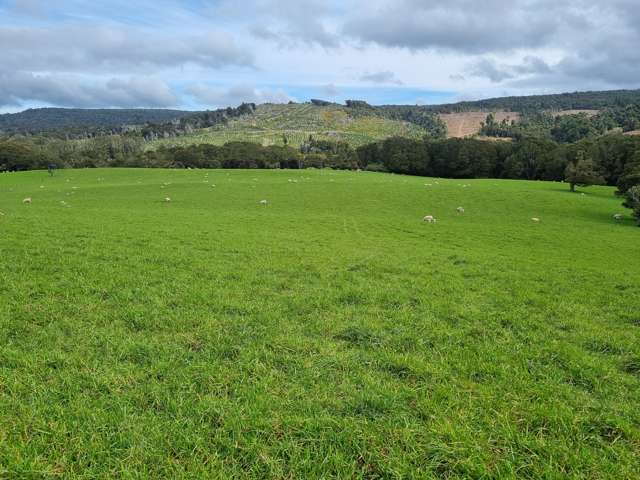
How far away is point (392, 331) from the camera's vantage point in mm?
8062

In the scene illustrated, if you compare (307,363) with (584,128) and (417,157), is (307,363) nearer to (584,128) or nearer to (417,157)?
(417,157)

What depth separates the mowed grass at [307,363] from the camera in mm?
4652

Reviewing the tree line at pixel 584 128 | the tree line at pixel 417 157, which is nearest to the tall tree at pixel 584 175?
the tree line at pixel 417 157

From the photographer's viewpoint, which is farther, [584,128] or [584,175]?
[584,128]

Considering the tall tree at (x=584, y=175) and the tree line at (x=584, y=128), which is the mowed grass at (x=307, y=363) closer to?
the tall tree at (x=584, y=175)

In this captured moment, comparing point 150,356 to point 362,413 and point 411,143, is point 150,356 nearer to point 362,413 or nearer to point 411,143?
point 362,413

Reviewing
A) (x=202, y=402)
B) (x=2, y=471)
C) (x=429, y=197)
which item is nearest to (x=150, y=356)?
(x=202, y=402)

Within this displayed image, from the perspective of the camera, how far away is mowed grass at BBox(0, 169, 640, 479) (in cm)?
465

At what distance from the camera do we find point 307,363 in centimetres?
664

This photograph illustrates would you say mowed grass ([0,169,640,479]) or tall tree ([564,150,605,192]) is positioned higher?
tall tree ([564,150,605,192])

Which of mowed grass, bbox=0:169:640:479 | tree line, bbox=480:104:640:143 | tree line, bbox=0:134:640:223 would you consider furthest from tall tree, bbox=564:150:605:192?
tree line, bbox=480:104:640:143

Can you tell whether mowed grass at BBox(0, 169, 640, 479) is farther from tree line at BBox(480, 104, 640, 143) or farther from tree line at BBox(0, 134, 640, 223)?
tree line at BBox(480, 104, 640, 143)

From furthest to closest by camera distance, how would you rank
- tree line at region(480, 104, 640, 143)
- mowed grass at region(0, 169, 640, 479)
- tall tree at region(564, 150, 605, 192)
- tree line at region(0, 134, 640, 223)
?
tree line at region(480, 104, 640, 143), tree line at region(0, 134, 640, 223), tall tree at region(564, 150, 605, 192), mowed grass at region(0, 169, 640, 479)

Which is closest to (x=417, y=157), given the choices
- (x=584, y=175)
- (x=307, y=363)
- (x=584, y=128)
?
(x=584, y=175)
